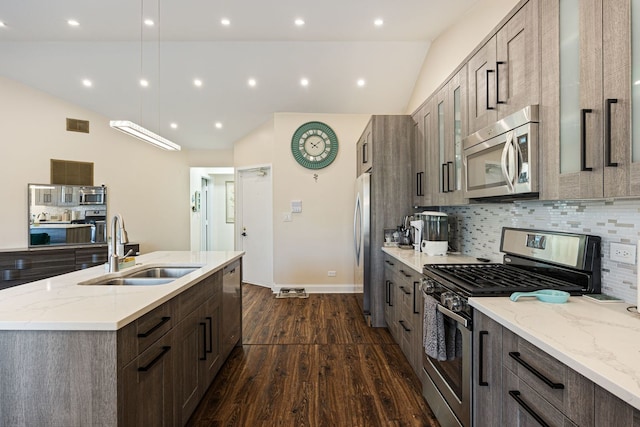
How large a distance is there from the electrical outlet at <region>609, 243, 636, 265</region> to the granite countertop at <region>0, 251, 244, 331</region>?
2.10 meters

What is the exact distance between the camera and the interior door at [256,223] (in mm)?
5402

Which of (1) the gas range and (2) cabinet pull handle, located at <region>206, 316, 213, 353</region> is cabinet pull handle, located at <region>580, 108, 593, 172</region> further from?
(2) cabinet pull handle, located at <region>206, 316, 213, 353</region>

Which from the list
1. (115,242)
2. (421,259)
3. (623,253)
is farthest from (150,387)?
(623,253)

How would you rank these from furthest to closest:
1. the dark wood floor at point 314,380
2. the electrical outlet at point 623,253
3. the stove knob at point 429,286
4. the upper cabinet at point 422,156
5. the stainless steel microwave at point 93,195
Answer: the stainless steel microwave at point 93,195
the upper cabinet at point 422,156
the dark wood floor at point 314,380
the stove knob at point 429,286
the electrical outlet at point 623,253

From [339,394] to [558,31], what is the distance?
2.48m

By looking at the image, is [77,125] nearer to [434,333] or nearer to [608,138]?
[434,333]

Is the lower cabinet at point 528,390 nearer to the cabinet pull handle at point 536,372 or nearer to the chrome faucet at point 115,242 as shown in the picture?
the cabinet pull handle at point 536,372

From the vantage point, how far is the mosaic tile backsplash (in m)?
1.35

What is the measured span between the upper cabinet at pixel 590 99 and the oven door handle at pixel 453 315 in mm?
723

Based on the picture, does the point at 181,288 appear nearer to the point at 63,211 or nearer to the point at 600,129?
the point at 600,129

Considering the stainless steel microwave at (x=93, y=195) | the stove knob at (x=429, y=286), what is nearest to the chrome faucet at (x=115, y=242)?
the stove knob at (x=429, y=286)

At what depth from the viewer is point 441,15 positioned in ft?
10.7

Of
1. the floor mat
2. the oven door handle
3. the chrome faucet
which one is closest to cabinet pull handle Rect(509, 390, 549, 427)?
the oven door handle

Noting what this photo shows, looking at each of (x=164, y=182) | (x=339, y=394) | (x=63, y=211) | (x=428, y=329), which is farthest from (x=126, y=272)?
(x=164, y=182)
